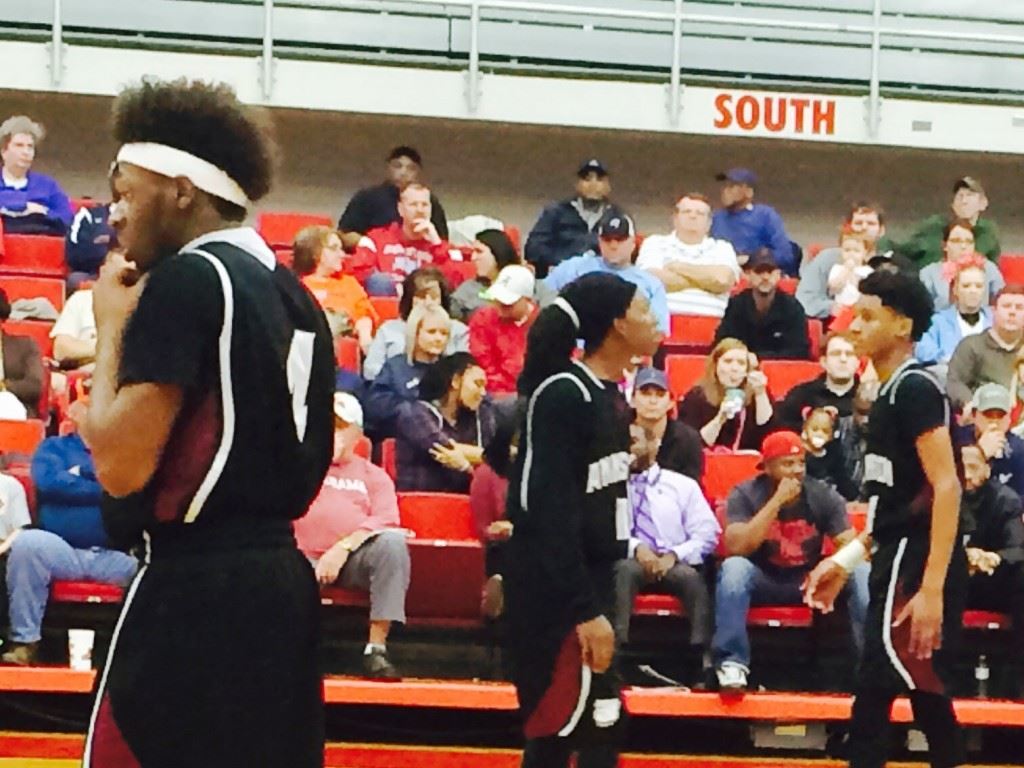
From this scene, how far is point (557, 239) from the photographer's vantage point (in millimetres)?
9953

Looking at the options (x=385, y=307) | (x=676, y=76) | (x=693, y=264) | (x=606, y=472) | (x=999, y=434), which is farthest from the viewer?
(x=676, y=76)

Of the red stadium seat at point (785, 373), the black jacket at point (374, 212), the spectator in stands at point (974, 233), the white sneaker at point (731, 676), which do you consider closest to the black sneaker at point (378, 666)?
the white sneaker at point (731, 676)

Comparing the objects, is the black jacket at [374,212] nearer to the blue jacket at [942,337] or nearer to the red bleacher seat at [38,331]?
the red bleacher seat at [38,331]

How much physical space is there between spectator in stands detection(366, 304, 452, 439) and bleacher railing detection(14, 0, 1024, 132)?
379 cm

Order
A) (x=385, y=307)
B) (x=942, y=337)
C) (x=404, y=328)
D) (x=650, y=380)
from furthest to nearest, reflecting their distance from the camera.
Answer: (x=942, y=337), (x=385, y=307), (x=404, y=328), (x=650, y=380)

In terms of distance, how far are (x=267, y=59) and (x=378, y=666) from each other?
5.61 m

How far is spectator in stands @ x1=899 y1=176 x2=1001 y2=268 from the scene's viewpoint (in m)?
10.4

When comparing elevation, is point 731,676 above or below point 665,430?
below

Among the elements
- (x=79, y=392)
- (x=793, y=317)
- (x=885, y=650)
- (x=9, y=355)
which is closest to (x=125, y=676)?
(x=885, y=650)

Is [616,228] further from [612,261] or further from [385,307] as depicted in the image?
[385,307]

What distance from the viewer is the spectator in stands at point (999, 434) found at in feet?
24.3

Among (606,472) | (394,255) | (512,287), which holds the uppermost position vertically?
(394,255)

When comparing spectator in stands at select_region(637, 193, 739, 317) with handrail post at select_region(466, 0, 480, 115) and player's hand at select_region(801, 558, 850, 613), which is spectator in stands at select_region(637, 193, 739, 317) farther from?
player's hand at select_region(801, 558, 850, 613)

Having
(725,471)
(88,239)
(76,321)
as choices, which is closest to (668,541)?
(725,471)
